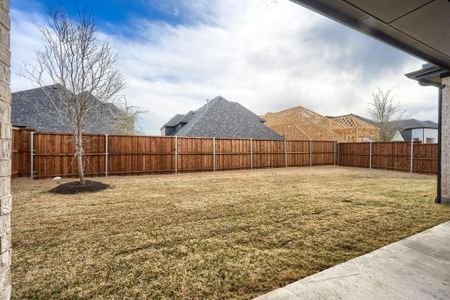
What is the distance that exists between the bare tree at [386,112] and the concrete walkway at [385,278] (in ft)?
72.0

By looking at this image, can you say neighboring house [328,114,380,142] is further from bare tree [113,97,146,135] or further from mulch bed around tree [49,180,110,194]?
mulch bed around tree [49,180,110,194]

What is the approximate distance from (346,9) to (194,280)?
2944 millimetres

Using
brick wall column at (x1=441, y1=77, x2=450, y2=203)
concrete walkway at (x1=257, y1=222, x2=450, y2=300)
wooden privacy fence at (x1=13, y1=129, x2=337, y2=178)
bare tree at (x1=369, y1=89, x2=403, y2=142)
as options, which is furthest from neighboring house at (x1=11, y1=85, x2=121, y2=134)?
bare tree at (x1=369, y1=89, x2=403, y2=142)

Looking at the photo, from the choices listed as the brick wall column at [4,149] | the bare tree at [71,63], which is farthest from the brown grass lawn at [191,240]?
the bare tree at [71,63]

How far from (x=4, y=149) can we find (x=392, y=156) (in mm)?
17033

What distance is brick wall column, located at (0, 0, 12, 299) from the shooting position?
43.9 inches

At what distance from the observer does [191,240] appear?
9.05ft

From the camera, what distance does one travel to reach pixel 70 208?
172 inches

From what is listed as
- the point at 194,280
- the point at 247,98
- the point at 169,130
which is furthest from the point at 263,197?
the point at 169,130

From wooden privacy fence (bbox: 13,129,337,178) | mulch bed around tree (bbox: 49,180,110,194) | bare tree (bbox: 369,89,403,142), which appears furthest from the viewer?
bare tree (bbox: 369,89,403,142)

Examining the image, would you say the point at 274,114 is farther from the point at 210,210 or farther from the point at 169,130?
the point at 210,210

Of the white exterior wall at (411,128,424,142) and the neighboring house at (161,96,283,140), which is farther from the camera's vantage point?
the white exterior wall at (411,128,424,142)

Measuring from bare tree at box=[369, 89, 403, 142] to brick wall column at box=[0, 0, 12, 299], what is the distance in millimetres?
24714

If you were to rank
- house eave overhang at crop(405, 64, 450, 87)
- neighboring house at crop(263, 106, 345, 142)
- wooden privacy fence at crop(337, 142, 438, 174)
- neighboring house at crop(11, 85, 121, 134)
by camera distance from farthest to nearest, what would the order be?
neighboring house at crop(263, 106, 345, 142)
neighboring house at crop(11, 85, 121, 134)
wooden privacy fence at crop(337, 142, 438, 174)
house eave overhang at crop(405, 64, 450, 87)
